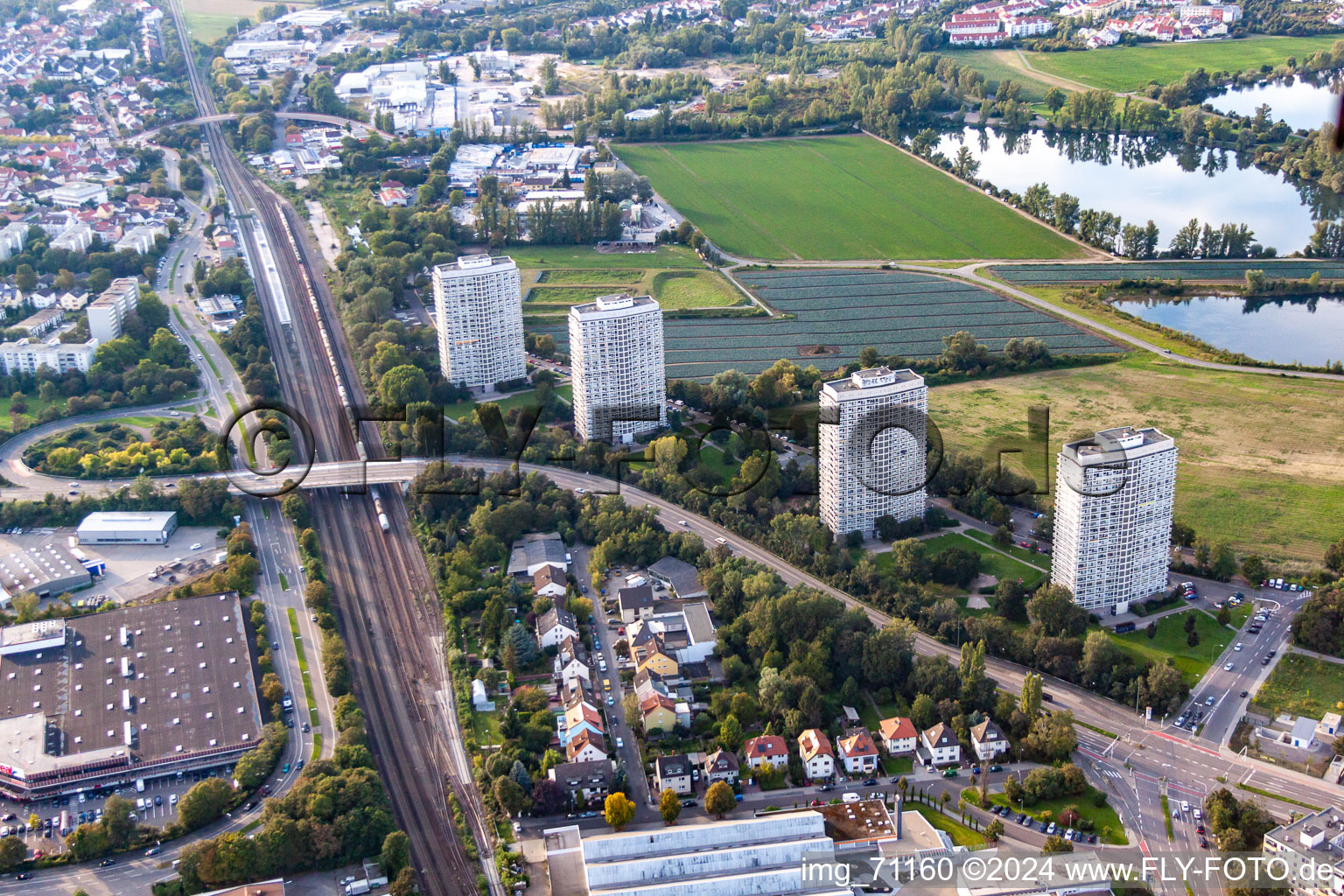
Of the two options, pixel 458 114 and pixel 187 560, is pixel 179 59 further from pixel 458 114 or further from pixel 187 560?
pixel 187 560

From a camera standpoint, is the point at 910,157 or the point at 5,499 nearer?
the point at 5,499

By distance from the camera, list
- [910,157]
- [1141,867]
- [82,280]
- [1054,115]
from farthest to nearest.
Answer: [1054,115]
[910,157]
[82,280]
[1141,867]

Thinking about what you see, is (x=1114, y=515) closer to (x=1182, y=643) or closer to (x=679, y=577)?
(x=1182, y=643)

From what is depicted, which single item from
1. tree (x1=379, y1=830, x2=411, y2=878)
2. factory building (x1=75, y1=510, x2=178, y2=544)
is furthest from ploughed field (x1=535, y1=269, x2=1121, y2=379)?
tree (x1=379, y1=830, x2=411, y2=878)

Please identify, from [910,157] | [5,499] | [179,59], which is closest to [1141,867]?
[5,499]

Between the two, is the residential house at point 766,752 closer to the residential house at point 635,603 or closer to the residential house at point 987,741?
the residential house at point 987,741

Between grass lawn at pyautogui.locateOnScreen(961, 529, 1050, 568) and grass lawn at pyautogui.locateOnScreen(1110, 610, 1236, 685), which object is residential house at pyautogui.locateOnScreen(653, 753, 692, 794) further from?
grass lawn at pyautogui.locateOnScreen(961, 529, 1050, 568)

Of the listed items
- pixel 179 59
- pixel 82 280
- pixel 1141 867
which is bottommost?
pixel 1141 867
